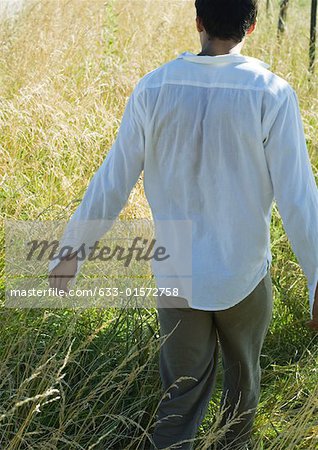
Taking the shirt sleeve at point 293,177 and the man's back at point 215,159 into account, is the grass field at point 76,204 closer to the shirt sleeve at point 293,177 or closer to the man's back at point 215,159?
the man's back at point 215,159

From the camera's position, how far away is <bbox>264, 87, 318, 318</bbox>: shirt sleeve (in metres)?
2.32

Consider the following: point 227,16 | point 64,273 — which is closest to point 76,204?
point 64,273

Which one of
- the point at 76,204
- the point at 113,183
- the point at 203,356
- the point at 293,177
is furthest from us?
the point at 76,204

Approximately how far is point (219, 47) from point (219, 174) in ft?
1.21

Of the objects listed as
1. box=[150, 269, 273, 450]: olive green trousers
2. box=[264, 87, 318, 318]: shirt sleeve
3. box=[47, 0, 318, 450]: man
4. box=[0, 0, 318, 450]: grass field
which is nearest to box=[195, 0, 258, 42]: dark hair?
box=[47, 0, 318, 450]: man

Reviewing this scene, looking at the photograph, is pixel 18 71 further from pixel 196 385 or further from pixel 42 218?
pixel 196 385

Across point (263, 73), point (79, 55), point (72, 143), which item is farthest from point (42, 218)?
point (79, 55)

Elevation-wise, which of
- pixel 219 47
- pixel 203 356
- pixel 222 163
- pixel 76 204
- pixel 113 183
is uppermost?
pixel 219 47

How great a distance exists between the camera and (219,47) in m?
2.41

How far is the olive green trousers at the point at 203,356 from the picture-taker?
8.50 ft

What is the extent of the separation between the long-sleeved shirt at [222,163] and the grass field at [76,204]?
1.34 feet

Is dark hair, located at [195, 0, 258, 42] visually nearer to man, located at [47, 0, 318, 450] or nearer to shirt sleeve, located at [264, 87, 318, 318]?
man, located at [47, 0, 318, 450]

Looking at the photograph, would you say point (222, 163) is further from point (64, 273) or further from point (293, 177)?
point (64, 273)

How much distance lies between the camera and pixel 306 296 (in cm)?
369
